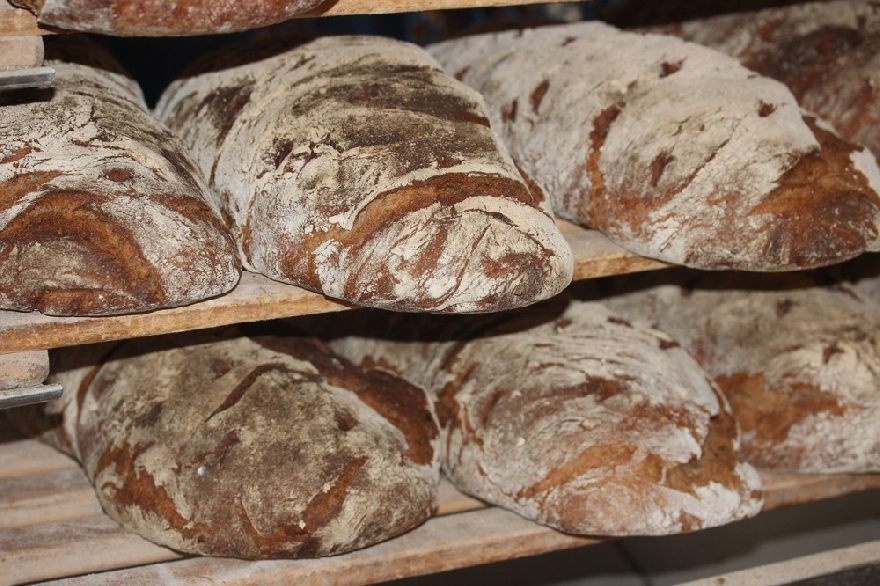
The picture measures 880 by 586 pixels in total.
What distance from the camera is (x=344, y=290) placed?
75.3 inches

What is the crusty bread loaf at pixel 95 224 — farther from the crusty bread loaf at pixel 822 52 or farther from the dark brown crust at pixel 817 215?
the crusty bread loaf at pixel 822 52

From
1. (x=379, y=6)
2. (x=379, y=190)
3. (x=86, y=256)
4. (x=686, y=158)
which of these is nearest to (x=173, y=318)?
(x=86, y=256)

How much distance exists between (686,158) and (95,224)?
102 centimetres

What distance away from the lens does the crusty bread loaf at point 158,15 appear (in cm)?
169

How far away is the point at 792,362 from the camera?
2.42 meters

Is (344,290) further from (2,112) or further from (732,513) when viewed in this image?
(732,513)

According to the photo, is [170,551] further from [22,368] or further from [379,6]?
[379,6]

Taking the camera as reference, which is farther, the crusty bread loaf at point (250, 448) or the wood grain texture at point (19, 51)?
the crusty bread loaf at point (250, 448)

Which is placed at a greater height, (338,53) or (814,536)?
(338,53)

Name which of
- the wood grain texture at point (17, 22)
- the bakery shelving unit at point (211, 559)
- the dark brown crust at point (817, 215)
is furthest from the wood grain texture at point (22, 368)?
the dark brown crust at point (817, 215)

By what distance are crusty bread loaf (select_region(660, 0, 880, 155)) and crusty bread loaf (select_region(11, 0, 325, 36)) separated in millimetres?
1271

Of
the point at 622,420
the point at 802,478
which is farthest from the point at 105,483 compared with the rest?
the point at 802,478

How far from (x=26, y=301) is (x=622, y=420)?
1.03 meters

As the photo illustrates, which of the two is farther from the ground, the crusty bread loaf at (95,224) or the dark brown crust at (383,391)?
the crusty bread loaf at (95,224)
